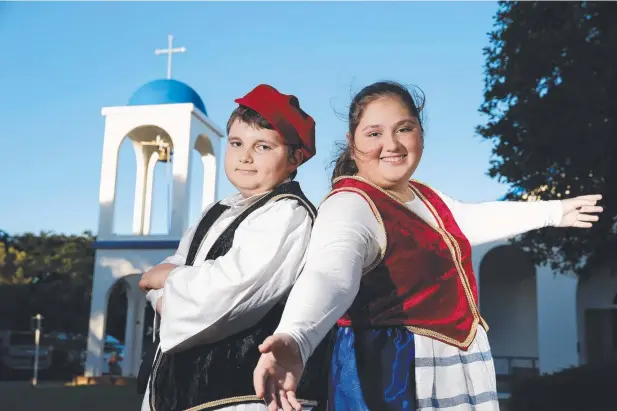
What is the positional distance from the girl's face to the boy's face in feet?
0.89

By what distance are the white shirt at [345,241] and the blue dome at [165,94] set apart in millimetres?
13721

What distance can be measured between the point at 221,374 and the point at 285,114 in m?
0.86

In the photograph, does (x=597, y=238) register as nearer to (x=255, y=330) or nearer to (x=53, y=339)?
(x=255, y=330)

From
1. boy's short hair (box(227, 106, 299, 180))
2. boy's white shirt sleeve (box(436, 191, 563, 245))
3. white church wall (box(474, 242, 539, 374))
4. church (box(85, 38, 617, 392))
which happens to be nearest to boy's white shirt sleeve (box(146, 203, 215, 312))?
boy's short hair (box(227, 106, 299, 180))

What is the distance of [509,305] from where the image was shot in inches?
631

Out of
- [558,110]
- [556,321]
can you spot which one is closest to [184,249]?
[558,110]

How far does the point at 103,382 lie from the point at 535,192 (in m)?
10.6

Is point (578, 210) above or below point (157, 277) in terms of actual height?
above

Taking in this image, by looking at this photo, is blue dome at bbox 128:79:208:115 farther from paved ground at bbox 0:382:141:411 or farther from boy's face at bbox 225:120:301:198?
boy's face at bbox 225:120:301:198

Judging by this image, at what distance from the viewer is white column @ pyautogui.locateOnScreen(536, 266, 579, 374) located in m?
12.7

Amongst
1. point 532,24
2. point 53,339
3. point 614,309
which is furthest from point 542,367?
point 53,339

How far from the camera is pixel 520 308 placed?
15.9 metres

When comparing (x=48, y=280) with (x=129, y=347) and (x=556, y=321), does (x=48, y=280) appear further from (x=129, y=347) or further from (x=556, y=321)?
(x=556, y=321)

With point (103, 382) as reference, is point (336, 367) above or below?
above
